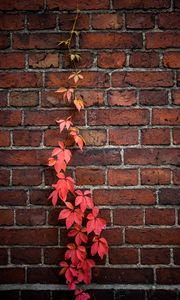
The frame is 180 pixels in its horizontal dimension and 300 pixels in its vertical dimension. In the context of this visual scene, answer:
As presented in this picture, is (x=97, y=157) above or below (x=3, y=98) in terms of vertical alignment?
below

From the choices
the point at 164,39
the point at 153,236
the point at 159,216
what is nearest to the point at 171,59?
the point at 164,39

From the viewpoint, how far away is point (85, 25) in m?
1.58

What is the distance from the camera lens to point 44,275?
1.64m

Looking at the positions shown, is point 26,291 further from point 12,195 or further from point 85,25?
point 85,25

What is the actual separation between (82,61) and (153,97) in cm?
40

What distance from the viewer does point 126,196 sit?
1613 mm

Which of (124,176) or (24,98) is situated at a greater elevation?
(24,98)

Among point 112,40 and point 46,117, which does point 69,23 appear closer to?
point 112,40

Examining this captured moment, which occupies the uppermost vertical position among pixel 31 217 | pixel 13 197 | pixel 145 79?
pixel 145 79

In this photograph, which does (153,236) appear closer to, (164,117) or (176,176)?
(176,176)

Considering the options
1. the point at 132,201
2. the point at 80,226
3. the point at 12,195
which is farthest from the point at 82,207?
the point at 12,195

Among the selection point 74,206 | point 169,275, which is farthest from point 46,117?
point 169,275

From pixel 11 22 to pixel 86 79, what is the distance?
18.4 inches

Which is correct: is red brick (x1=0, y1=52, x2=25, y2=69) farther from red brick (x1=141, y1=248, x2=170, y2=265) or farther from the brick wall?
red brick (x1=141, y1=248, x2=170, y2=265)
